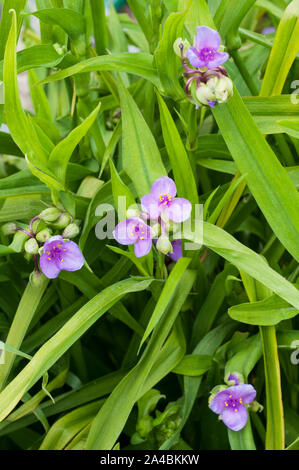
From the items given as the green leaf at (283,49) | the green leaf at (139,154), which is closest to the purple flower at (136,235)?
the green leaf at (139,154)

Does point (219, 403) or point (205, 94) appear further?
point (219, 403)

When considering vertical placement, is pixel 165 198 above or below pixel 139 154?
below

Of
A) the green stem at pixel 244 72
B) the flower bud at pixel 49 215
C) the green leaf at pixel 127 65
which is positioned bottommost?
the flower bud at pixel 49 215

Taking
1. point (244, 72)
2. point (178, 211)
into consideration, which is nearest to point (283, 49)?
point (244, 72)

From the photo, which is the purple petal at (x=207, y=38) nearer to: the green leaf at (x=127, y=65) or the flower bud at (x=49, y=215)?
the green leaf at (x=127, y=65)

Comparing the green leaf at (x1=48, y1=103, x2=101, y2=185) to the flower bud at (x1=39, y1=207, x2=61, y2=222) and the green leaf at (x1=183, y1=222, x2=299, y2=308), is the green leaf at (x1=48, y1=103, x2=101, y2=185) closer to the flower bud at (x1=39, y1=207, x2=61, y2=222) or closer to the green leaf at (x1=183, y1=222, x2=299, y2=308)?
the flower bud at (x1=39, y1=207, x2=61, y2=222)

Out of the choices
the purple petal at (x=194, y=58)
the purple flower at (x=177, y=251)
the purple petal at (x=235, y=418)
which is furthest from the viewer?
the purple flower at (x=177, y=251)

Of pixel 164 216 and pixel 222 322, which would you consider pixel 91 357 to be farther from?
pixel 164 216

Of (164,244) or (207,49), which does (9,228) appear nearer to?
(164,244)

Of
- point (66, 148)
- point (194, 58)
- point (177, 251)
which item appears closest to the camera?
point (194, 58)
